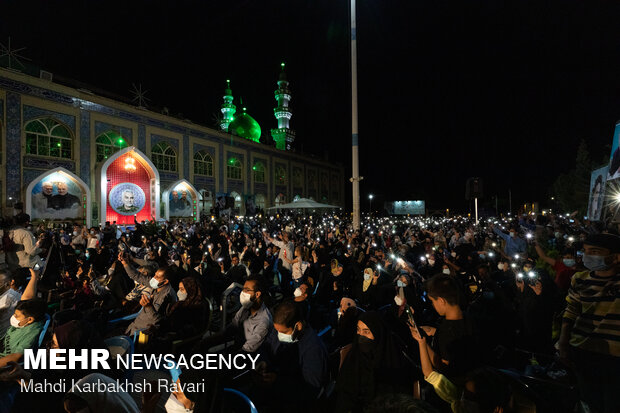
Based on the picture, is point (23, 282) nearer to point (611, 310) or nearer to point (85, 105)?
point (611, 310)

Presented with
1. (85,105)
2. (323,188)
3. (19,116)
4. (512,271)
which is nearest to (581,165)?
(323,188)

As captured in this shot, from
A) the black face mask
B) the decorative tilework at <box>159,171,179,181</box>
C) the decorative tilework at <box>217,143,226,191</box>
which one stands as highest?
the decorative tilework at <box>217,143,226,191</box>

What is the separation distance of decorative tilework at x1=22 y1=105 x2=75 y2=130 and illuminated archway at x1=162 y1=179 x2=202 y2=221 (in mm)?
7980

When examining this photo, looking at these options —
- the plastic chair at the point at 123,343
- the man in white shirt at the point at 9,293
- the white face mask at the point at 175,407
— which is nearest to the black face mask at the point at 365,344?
the white face mask at the point at 175,407

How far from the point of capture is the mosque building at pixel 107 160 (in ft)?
59.2

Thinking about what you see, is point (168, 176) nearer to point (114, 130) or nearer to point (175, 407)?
point (114, 130)

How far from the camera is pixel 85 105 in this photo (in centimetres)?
2128

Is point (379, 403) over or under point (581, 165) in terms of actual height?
under

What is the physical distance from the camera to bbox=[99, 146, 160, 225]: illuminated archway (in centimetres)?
2209

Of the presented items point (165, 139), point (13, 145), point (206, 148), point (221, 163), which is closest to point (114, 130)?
point (165, 139)

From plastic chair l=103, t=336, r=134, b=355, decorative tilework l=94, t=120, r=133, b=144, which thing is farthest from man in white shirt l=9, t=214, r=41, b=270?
decorative tilework l=94, t=120, r=133, b=144

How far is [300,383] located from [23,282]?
421cm

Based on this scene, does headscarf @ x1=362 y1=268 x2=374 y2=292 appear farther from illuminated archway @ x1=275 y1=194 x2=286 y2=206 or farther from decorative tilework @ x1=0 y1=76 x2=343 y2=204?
illuminated archway @ x1=275 y1=194 x2=286 y2=206

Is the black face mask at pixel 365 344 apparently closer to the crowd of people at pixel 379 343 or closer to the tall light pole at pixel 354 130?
the crowd of people at pixel 379 343
